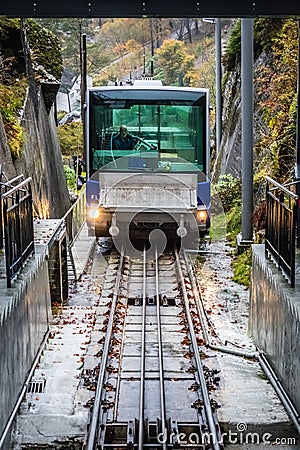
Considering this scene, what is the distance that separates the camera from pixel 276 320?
25.4 feet

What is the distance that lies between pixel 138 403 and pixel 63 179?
66.6ft

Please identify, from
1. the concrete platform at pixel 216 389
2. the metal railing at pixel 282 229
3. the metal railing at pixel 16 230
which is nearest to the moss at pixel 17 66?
the concrete platform at pixel 216 389

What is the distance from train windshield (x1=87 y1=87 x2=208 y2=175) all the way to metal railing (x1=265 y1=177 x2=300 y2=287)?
19.1ft

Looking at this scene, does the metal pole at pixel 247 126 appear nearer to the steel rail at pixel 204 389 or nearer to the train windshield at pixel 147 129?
the train windshield at pixel 147 129

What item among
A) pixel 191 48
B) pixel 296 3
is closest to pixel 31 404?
pixel 296 3

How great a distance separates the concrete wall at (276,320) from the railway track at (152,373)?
30.4 inches

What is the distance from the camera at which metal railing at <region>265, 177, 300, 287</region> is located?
746cm

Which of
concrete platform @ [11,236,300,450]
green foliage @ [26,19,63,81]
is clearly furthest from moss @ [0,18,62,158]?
concrete platform @ [11,236,300,450]

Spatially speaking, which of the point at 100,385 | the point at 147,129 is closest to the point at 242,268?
the point at 147,129

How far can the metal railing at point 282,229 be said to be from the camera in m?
7.46

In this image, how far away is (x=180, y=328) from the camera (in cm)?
1078

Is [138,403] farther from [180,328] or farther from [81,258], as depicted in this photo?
[81,258]

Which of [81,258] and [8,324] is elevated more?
[8,324]

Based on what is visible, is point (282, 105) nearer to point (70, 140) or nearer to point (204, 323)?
point (204, 323)
